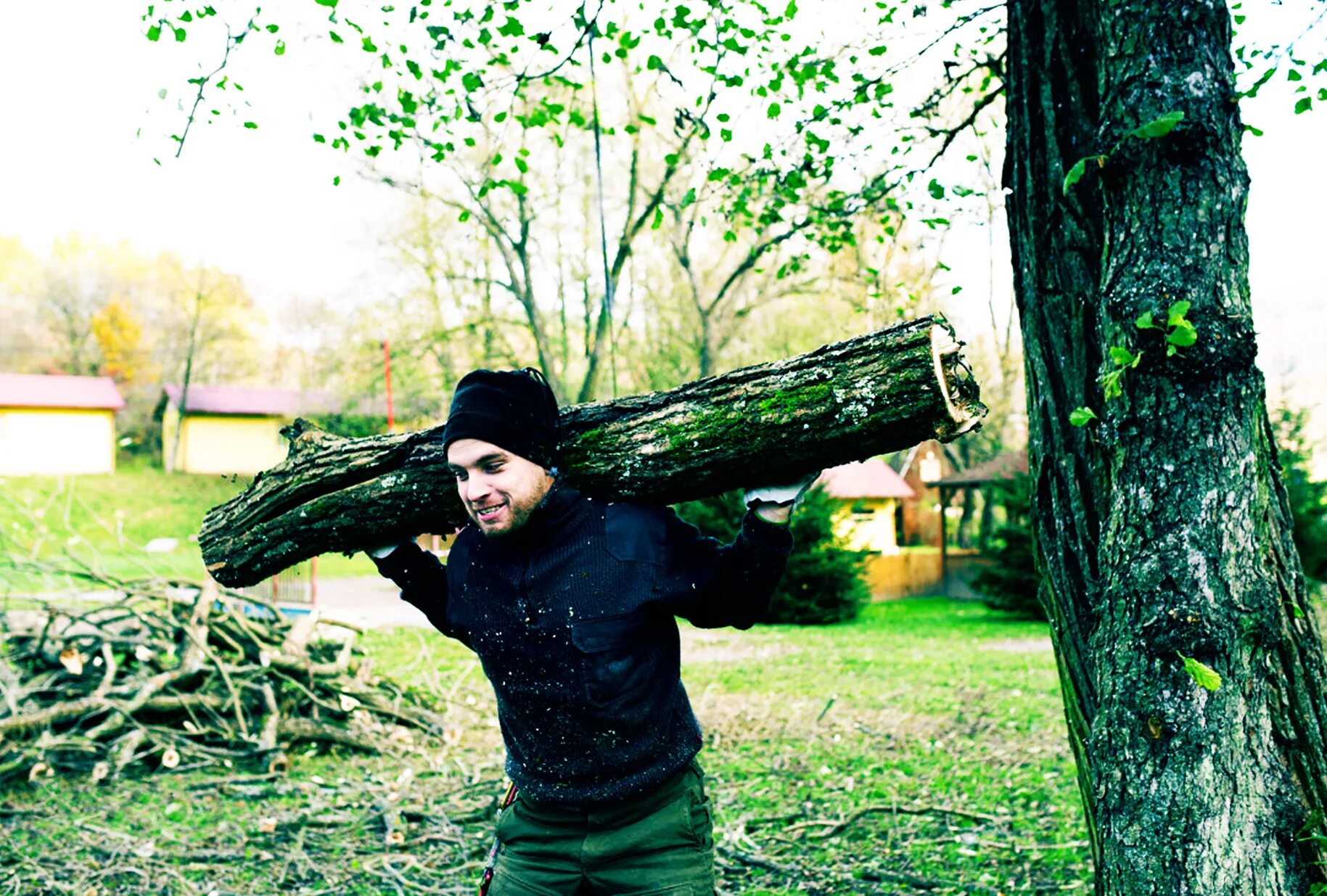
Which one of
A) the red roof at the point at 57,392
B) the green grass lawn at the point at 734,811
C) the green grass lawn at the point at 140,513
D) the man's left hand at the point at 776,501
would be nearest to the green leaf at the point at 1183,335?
the man's left hand at the point at 776,501

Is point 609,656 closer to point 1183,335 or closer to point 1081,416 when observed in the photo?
point 1081,416

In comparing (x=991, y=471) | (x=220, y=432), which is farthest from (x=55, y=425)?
(x=991, y=471)

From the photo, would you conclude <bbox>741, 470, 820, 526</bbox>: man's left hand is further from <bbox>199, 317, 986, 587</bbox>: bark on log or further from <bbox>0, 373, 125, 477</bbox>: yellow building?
<bbox>0, 373, 125, 477</bbox>: yellow building

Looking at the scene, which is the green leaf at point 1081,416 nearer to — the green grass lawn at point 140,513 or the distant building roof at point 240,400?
the green grass lawn at point 140,513

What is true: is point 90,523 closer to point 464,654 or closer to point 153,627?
point 464,654

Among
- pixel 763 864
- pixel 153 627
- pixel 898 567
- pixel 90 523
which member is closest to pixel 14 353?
pixel 90 523

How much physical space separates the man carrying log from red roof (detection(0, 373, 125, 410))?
139 feet

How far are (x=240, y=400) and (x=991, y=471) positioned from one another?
33.9 metres

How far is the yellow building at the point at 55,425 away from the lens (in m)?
38.8

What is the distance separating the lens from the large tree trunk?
2.55 m

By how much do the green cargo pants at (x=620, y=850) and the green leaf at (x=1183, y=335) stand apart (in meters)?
1.71

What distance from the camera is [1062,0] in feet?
10.6

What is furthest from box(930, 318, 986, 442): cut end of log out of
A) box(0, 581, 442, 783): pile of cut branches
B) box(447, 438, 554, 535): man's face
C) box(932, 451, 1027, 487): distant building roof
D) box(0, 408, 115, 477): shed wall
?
box(0, 408, 115, 477): shed wall

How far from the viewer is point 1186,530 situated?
2623 millimetres
